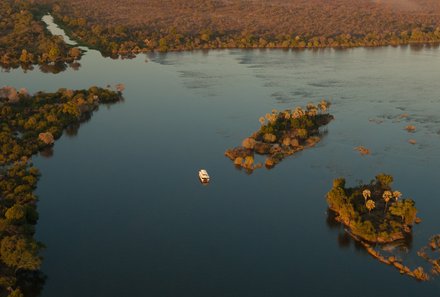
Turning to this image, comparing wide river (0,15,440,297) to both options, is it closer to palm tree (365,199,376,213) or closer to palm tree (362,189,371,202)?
palm tree (365,199,376,213)

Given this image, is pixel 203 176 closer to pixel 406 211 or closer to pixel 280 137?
pixel 280 137

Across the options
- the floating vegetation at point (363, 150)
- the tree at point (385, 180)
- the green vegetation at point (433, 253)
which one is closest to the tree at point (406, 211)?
the green vegetation at point (433, 253)

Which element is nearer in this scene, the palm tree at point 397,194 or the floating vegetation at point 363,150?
the palm tree at point 397,194

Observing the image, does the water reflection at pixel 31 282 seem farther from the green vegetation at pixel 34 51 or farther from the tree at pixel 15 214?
the green vegetation at pixel 34 51

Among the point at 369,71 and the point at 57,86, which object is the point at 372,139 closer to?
the point at 369,71

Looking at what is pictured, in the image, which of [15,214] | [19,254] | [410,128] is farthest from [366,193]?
[15,214]
